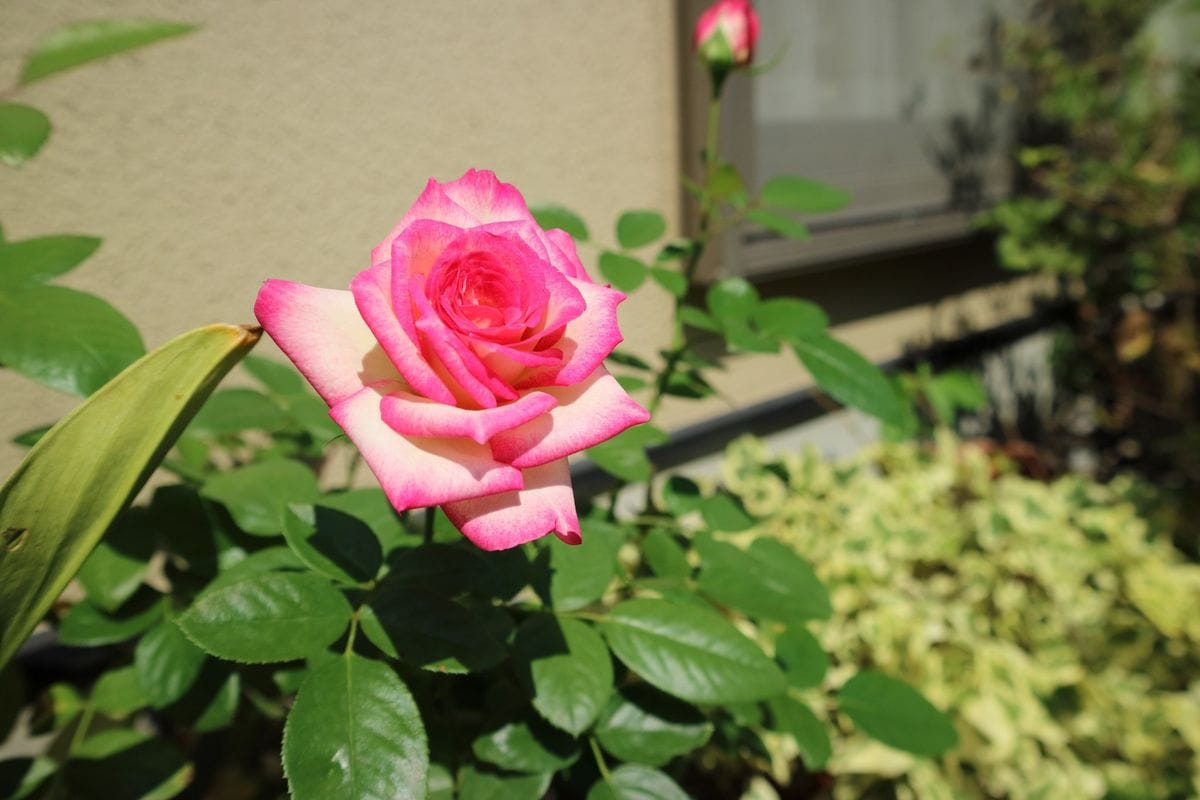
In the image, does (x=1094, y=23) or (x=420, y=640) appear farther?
(x=1094, y=23)

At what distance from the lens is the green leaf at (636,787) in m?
0.54

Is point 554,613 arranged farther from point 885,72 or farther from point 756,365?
point 885,72

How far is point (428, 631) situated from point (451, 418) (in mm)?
180

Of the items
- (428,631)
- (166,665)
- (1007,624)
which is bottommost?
(1007,624)

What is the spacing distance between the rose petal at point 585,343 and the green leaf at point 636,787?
365 mm

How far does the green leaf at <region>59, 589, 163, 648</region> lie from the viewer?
0.61 meters

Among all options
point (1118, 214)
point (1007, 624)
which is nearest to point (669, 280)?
point (1007, 624)

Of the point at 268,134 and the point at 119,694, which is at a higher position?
the point at 268,134

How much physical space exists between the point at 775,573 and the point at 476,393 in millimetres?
399

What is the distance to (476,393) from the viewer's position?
0.33 metres

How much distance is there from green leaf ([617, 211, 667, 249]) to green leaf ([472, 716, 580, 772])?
484 millimetres

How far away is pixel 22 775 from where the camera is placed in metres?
0.61

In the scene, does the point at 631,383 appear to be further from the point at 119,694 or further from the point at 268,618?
the point at 119,694

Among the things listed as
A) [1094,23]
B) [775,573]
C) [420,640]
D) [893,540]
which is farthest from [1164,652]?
[1094,23]
